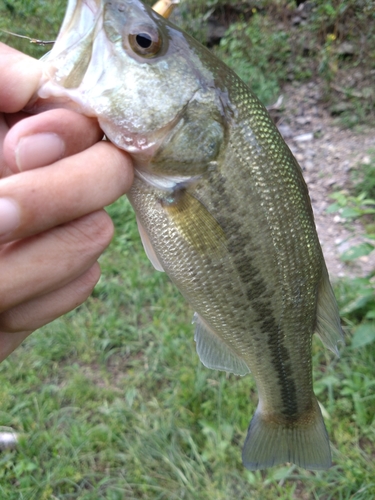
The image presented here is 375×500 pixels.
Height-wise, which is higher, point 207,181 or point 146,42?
point 146,42

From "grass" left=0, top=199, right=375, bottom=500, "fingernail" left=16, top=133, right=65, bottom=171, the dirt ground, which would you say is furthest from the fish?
the dirt ground

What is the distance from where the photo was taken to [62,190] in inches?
38.9

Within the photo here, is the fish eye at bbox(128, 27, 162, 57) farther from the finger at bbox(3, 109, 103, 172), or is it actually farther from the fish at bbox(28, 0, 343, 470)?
the finger at bbox(3, 109, 103, 172)

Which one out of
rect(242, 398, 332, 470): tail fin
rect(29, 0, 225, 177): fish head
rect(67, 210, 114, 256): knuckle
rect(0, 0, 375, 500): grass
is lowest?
rect(0, 0, 375, 500): grass

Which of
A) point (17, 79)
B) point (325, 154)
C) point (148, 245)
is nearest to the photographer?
point (17, 79)

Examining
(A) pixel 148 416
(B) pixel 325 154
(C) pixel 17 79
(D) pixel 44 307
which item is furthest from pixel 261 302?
(B) pixel 325 154

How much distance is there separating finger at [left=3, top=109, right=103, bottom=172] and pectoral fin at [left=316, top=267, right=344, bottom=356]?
982 mm

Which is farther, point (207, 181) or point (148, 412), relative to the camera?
point (148, 412)

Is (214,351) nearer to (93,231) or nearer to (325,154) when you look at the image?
(93,231)

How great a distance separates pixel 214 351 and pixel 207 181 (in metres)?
0.68

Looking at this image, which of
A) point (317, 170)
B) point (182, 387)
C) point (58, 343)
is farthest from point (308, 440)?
point (317, 170)

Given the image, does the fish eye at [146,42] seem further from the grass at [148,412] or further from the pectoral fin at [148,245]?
the grass at [148,412]

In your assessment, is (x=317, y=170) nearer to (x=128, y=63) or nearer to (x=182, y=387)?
(x=182, y=387)

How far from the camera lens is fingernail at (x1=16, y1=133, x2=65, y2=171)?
0.95 metres
